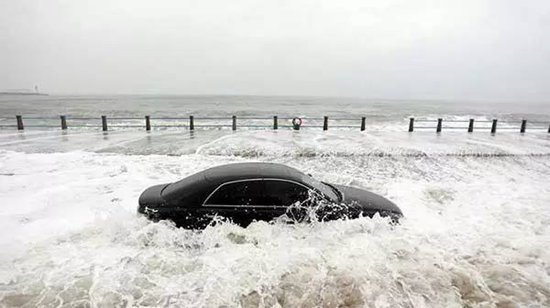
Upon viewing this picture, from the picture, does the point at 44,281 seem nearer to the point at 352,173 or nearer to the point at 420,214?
the point at 420,214

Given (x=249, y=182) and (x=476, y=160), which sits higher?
(x=249, y=182)

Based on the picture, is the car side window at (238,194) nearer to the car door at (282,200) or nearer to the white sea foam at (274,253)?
the car door at (282,200)

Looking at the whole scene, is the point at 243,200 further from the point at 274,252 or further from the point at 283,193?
the point at 274,252

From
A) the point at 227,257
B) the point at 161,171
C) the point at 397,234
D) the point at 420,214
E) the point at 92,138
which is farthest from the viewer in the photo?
the point at 92,138

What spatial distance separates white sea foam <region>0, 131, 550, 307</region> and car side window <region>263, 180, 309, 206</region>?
42cm

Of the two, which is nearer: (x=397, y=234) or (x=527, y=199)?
(x=397, y=234)

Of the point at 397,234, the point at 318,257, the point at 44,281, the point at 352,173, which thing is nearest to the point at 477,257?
the point at 397,234

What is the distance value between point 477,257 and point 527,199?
14.2 ft

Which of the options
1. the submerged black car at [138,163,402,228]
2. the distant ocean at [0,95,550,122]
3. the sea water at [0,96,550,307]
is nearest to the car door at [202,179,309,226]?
the submerged black car at [138,163,402,228]

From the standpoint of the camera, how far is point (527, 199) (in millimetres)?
7934

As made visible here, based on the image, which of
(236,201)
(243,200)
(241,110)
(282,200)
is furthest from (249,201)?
(241,110)

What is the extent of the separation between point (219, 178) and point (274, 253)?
1546 mm

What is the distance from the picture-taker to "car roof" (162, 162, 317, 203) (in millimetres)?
5055

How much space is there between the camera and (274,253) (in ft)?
16.3
